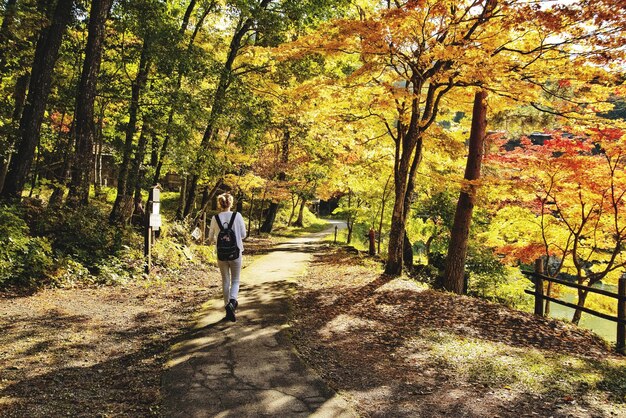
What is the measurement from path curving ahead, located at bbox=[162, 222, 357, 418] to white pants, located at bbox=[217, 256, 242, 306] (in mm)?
470

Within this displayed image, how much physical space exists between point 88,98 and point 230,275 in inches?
233

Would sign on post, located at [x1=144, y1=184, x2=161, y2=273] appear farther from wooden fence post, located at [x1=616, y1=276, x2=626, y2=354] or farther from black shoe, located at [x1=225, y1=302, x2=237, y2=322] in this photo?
wooden fence post, located at [x1=616, y1=276, x2=626, y2=354]

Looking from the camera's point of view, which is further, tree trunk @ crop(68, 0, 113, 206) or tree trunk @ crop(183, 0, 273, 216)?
tree trunk @ crop(183, 0, 273, 216)

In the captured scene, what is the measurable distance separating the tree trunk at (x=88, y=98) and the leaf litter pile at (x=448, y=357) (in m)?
5.72

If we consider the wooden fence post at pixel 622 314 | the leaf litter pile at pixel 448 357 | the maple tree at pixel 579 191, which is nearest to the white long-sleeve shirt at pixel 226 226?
the leaf litter pile at pixel 448 357

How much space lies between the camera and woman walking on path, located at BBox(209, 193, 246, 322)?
592 centimetres

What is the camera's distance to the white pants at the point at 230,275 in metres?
6.04

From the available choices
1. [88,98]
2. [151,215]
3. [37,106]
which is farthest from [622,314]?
[37,106]

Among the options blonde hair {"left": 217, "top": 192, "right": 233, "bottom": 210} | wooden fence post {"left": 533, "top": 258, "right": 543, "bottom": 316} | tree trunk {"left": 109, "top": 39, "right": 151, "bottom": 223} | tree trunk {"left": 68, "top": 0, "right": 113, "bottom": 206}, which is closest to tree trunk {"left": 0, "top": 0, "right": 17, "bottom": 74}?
tree trunk {"left": 68, "top": 0, "right": 113, "bottom": 206}

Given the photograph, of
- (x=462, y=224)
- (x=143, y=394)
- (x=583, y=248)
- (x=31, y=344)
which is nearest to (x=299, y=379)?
(x=143, y=394)

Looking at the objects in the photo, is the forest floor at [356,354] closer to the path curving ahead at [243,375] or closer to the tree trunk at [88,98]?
the path curving ahead at [243,375]

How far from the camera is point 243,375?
4.44 meters

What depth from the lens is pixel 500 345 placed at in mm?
6527

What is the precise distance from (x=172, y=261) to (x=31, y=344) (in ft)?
18.8
